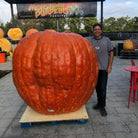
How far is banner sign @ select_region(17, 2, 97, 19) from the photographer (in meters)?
11.5

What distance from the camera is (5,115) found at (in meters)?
2.89

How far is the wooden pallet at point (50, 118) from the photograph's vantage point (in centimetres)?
233

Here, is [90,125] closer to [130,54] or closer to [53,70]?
[53,70]

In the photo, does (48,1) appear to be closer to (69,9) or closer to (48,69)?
(69,9)

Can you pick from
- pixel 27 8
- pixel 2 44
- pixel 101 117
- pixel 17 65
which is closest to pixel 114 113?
pixel 101 117

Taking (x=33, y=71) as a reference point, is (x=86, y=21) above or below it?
above

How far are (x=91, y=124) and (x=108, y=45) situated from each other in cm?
141

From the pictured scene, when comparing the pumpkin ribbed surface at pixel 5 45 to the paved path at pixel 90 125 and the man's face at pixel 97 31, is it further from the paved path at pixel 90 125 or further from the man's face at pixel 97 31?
the man's face at pixel 97 31

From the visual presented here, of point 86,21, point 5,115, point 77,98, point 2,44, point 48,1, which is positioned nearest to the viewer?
point 77,98

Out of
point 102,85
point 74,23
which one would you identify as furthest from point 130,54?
point 74,23

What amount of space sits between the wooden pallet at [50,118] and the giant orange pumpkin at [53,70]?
0.40 ft

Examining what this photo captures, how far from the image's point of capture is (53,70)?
2.04 m

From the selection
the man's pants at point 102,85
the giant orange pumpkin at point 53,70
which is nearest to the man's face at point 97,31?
the giant orange pumpkin at point 53,70

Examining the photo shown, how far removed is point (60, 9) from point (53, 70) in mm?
10716
